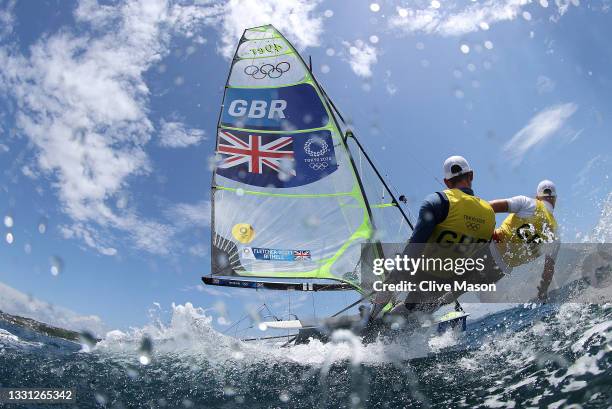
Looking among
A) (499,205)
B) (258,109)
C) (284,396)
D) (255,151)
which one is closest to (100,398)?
(284,396)

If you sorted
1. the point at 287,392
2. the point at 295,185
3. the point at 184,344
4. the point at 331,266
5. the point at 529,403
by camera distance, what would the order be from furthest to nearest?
the point at 295,185
the point at 331,266
the point at 184,344
the point at 287,392
the point at 529,403

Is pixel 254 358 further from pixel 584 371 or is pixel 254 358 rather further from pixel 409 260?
pixel 584 371

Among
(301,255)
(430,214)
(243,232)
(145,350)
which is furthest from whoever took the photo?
(243,232)

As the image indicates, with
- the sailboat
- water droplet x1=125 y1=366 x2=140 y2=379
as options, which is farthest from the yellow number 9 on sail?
water droplet x1=125 y1=366 x2=140 y2=379

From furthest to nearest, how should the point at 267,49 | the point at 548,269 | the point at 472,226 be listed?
the point at 267,49 → the point at 548,269 → the point at 472,226

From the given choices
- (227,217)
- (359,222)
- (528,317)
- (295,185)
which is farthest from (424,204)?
(227,217)

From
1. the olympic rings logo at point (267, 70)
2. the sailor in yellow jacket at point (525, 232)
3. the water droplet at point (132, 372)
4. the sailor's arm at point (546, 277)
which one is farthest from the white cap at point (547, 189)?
the olympic rings logo at point (267, 70)

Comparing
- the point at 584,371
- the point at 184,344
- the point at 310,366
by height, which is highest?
the point at 184,344

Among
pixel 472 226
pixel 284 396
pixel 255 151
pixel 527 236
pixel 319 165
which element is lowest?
pixel 284 396

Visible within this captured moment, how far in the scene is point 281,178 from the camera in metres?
12.3

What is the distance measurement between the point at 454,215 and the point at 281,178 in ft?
26.5

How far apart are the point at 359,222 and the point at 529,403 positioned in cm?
874

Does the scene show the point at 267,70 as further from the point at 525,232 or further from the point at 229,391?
the point at 229,391

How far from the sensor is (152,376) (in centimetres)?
483
